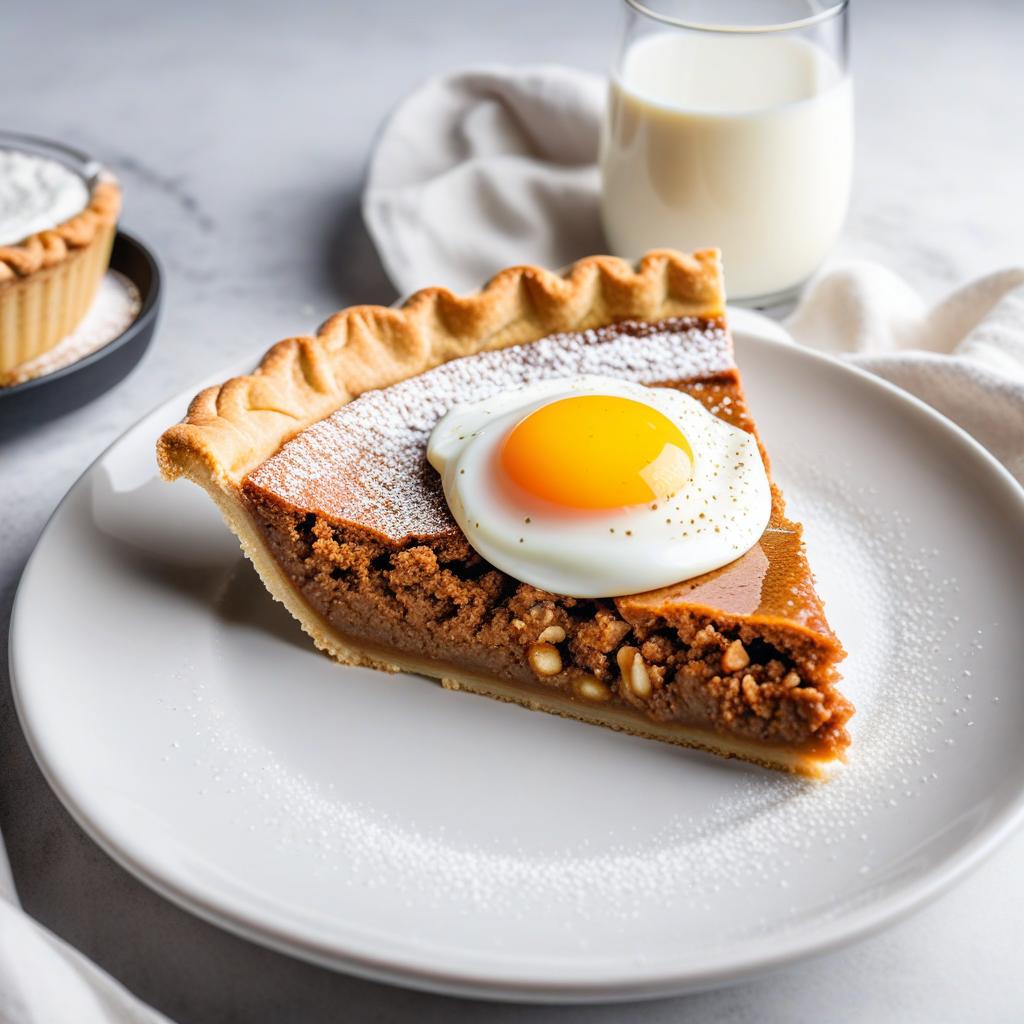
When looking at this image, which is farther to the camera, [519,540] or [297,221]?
[297,221]

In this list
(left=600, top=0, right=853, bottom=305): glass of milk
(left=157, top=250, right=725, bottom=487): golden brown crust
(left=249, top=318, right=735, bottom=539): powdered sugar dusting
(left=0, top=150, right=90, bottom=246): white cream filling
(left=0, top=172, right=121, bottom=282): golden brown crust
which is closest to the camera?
(left=249, top=318, right=735, bottom=539): powdered sugar dusting

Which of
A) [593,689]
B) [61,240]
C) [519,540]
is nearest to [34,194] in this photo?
[61,240]

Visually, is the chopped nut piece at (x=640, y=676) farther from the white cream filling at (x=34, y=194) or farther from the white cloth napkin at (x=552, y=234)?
the white cream filling at (x=34, y=194)

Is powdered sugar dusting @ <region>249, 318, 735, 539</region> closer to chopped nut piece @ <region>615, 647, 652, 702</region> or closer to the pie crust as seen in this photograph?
chopped nut piece @ <region>615, 647, 652, 702</region>

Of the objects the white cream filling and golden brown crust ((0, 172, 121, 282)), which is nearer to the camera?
golden brown crust ((0, 172, 121, 282))

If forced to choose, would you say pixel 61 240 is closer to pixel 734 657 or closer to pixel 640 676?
pixel 640 676

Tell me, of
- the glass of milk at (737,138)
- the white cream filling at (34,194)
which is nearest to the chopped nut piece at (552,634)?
the glass of milk at (737,138)

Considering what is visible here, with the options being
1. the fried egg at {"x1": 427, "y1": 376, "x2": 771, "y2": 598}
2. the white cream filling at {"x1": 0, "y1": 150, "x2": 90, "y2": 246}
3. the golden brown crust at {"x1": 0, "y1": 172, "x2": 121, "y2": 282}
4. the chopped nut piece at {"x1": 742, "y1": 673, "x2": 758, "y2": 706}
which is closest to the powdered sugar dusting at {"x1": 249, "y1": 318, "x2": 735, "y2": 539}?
the fried egg at {"x1": 427, "y1": 376, "x2": 771, "y2": 598}
